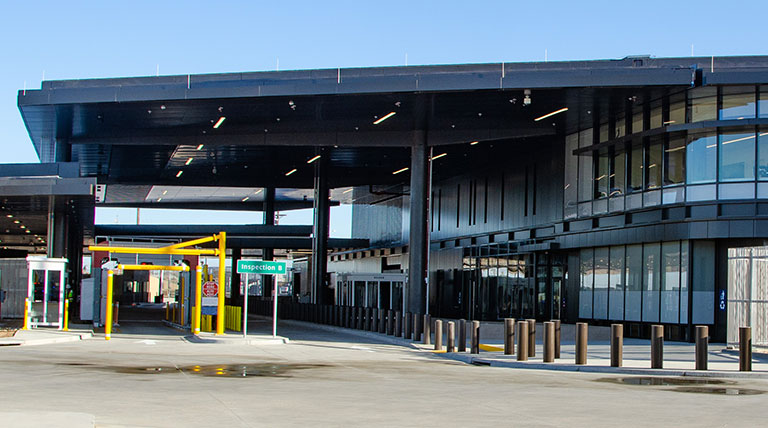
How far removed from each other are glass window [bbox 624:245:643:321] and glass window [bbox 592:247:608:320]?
5.61 feet

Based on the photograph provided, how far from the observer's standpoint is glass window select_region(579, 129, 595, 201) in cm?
3822

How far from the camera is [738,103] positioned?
1207 inches

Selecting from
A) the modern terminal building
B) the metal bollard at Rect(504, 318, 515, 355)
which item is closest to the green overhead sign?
the modern terminal building

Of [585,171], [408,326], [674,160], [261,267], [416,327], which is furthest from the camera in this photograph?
[585,171]

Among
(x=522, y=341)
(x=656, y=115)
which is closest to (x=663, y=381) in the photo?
(x=522, y=341)

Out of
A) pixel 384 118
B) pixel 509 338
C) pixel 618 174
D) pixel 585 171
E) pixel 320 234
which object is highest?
pixel 384 118

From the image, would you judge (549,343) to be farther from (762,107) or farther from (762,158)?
(762,107)

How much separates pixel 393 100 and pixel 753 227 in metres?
12.6

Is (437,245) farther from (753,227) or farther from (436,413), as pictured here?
(436,413)

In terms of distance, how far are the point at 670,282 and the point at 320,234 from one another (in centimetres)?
2325

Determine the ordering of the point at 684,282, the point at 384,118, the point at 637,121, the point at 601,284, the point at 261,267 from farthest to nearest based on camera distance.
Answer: the point at 601,284, the point at 384,118, the point at 637,121, the point at 684,282, the point at 261,267

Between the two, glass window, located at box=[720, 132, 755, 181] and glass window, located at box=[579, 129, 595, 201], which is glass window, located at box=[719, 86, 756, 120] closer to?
glass window, located at box=[720, 132, 755, 181]

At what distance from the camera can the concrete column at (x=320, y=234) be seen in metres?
50.2

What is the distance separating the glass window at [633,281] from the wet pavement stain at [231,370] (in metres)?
18.2
